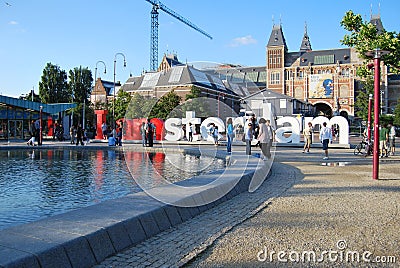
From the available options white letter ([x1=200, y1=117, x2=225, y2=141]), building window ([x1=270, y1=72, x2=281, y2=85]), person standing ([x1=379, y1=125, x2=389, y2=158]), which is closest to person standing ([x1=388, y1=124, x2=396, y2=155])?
person standing ([x1=379, y1=125, x2=389, y2=158])

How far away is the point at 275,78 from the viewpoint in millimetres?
100000

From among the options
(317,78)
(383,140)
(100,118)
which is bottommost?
(383,140)

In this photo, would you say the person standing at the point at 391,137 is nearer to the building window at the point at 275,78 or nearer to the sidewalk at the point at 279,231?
the sidewalk at the point at 279,231

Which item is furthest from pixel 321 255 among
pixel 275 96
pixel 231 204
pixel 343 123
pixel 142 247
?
pixel 275 96

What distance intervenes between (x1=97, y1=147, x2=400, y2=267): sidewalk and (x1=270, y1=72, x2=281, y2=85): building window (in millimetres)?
93401

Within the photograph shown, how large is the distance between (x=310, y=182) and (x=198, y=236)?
5750mm

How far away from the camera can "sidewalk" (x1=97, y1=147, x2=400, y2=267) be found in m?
4.08

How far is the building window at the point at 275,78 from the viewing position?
3905 inches

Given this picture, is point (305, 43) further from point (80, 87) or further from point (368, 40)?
point (368, 40)

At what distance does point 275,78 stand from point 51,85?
5974 cm

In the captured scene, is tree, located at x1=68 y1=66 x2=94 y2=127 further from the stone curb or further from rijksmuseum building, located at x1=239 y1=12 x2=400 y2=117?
the stone curb

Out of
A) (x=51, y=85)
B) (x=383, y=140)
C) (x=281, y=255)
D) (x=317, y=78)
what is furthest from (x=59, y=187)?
(x=317, y=78)

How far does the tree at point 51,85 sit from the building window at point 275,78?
57.0m

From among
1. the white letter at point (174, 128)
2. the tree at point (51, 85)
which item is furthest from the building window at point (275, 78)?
the white letter at point (174, 128)
